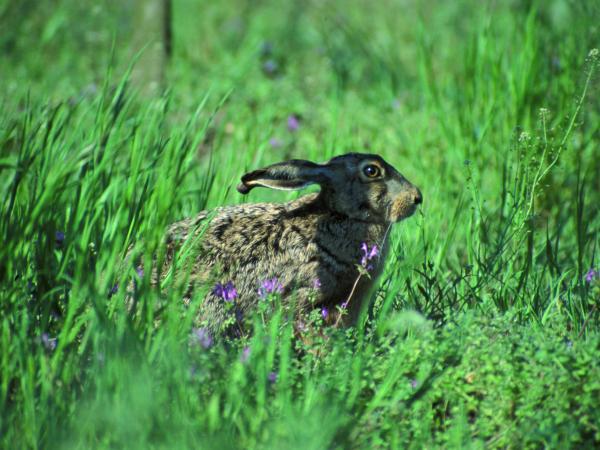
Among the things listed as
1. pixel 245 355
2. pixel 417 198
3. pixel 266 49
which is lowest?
pixel 245 355

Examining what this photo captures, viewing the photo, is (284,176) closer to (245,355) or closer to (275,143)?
(245,355)

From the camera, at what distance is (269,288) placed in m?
4.23

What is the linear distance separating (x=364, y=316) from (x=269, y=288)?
563mm

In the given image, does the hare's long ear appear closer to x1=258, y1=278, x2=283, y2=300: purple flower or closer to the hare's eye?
the hare's eye

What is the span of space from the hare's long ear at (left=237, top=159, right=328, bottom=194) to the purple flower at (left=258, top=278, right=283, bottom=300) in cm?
52

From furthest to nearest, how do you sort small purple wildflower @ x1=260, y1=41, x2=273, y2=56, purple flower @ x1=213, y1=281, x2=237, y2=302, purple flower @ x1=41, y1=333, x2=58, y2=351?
small purple wildflower @ x1=260, y1=41, x2=273, y2=56, purple flower @ x1=213, y1=281, x2=237, y2=302, purple flower @ x1=41, y1=333, x2=58, y2=351

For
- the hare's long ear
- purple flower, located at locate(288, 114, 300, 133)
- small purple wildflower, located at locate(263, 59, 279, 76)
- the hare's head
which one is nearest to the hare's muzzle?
the hare's head

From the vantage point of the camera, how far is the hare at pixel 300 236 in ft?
14.7

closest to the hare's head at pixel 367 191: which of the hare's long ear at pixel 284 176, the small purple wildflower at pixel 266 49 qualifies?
the hare's long ear at pixel 284 176

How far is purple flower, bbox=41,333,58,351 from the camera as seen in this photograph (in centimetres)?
333

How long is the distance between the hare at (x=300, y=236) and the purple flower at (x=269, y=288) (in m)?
0.03

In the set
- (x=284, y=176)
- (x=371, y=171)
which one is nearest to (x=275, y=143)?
(x=371, y=171)

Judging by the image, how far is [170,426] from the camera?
293 cm

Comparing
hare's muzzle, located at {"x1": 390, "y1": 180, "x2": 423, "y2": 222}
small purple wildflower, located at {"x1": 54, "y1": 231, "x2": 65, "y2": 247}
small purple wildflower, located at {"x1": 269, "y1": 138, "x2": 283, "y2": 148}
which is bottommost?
small purple wildflower, located at {"x1": 54, "y1": 231, "x2": 65, "y2": 247}
